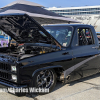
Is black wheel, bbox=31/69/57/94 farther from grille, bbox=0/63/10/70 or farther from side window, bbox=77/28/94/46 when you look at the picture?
side window, bbox=77/28/94/46

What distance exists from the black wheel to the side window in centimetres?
139

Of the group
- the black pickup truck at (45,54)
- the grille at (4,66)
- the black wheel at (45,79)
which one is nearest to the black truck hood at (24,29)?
the black pickup truck at (45,54)

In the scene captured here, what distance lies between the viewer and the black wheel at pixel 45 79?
381 centimetres

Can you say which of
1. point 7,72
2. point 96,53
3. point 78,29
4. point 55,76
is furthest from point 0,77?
point 96,53

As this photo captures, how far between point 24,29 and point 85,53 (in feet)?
6.42

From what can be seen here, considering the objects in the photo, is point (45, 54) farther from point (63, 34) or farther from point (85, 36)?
point (85, 36)

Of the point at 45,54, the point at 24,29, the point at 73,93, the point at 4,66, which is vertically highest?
the point at 24,29

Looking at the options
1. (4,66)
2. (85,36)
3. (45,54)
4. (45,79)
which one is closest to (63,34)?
(85,36)

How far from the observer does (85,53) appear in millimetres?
A: 4762

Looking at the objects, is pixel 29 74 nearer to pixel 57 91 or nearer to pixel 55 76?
pixel 55 76

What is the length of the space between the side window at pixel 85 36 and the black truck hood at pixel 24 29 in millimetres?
909

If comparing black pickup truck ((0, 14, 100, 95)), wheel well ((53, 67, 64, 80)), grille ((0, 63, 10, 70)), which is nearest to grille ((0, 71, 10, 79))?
black pickup truck ((0, 14, 100, 95))

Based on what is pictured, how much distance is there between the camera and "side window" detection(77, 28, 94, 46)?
4789mm

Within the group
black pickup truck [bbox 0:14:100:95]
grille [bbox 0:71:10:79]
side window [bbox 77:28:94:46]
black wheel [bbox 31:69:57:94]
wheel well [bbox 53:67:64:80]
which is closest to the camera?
black pickup truck [bbox 0:14:100:95]
